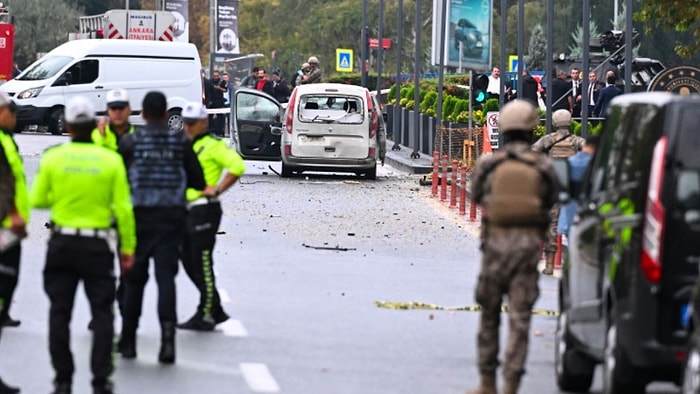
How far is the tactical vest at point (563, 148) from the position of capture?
60.5ft

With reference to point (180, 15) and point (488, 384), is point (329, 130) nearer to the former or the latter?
point (488, 384)

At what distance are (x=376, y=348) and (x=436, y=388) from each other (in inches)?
69.8

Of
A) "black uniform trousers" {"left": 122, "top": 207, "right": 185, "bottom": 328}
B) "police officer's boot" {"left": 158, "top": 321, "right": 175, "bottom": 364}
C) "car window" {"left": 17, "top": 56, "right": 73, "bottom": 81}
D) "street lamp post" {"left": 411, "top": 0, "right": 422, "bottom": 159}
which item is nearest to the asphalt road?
"police officer's boot" {"left": 158, "top": 321, "right": 175, "bottom": 364}

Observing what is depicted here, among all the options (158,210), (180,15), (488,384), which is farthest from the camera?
(180,15)

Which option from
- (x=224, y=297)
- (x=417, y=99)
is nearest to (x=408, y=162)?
(x=417, y=99)

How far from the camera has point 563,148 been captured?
60.5ft

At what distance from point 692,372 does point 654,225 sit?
3.20ft

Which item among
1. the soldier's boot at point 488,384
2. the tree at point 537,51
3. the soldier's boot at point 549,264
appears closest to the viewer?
the soldier's boot at point 488,384

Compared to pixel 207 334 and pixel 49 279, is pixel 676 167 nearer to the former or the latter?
pixel 49 279

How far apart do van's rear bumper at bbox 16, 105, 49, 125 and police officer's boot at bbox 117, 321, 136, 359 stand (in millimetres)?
34675

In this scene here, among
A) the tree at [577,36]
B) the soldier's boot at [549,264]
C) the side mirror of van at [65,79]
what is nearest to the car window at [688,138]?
the soldier's boot at [549,264]

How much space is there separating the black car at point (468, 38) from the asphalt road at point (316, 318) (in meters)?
13.8

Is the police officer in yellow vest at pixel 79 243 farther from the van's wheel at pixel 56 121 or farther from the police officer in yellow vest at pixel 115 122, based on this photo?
the van's wheel at pixel 56 121

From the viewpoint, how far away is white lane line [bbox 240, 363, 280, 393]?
430 inches
